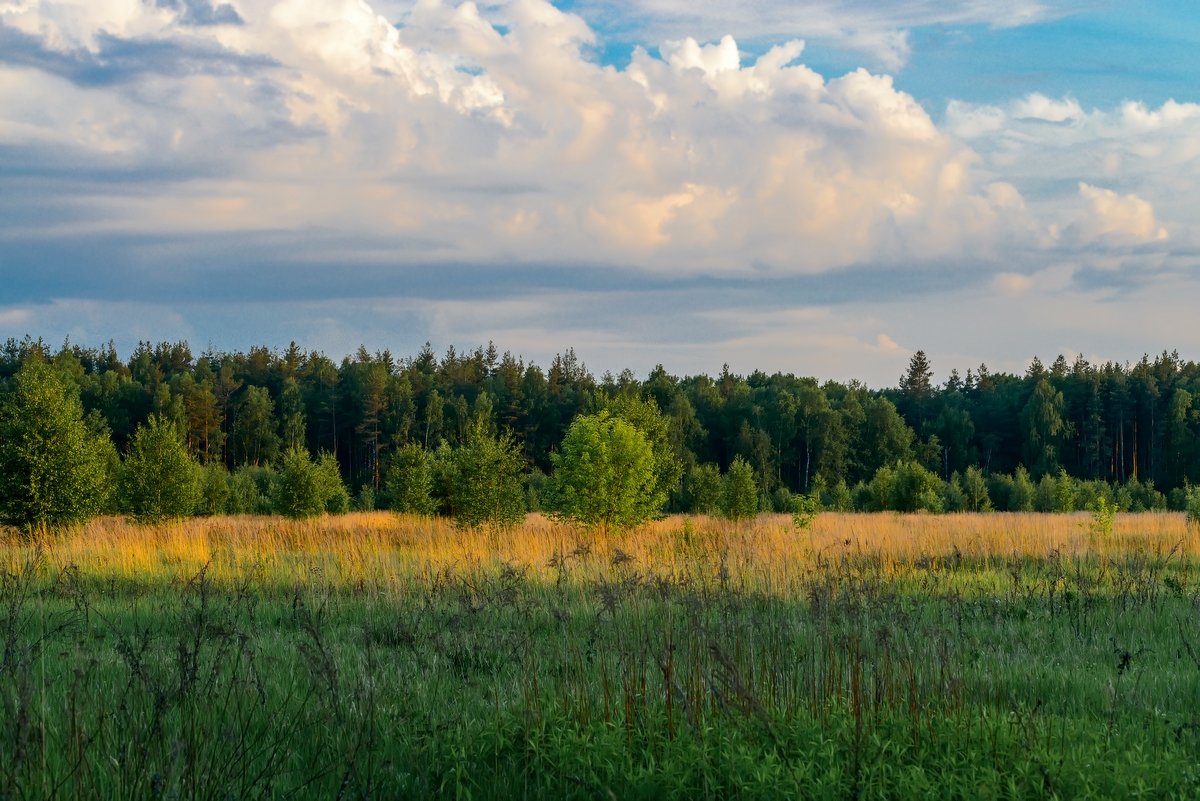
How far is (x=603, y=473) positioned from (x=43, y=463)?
1142 cm

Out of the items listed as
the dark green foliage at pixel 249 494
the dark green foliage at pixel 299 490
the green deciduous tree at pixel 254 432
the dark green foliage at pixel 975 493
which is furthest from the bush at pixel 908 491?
the green deciduous tree at pixel 254 432

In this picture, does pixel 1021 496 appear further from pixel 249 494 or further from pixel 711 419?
pixel 249 494

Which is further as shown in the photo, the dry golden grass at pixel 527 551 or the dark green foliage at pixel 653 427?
the dark green foliage at pixel 653 427

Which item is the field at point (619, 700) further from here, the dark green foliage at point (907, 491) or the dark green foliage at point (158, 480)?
the dark green foliage at point (907, 491)

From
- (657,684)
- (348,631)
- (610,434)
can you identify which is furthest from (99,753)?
(610,434)

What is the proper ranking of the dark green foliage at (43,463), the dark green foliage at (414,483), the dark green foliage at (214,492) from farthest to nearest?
1. the dark green foliage at (214,492)
2. the dark green foliage at (414,483)
3. the dark green foliage at (43,463)

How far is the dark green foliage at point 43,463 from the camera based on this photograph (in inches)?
762

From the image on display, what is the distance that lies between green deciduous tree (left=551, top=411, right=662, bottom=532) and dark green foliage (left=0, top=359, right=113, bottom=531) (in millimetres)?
9833

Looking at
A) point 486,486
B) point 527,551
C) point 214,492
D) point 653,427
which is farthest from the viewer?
point 214,492

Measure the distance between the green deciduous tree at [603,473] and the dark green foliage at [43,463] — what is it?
32.3 feet

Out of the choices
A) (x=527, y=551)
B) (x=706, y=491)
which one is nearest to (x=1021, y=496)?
(x=706, y=491)

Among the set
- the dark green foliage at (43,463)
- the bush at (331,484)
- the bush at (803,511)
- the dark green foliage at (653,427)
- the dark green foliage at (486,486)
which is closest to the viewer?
the dark green foliage at (43,463)

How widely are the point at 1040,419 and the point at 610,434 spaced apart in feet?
227

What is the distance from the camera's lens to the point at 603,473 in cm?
2158
